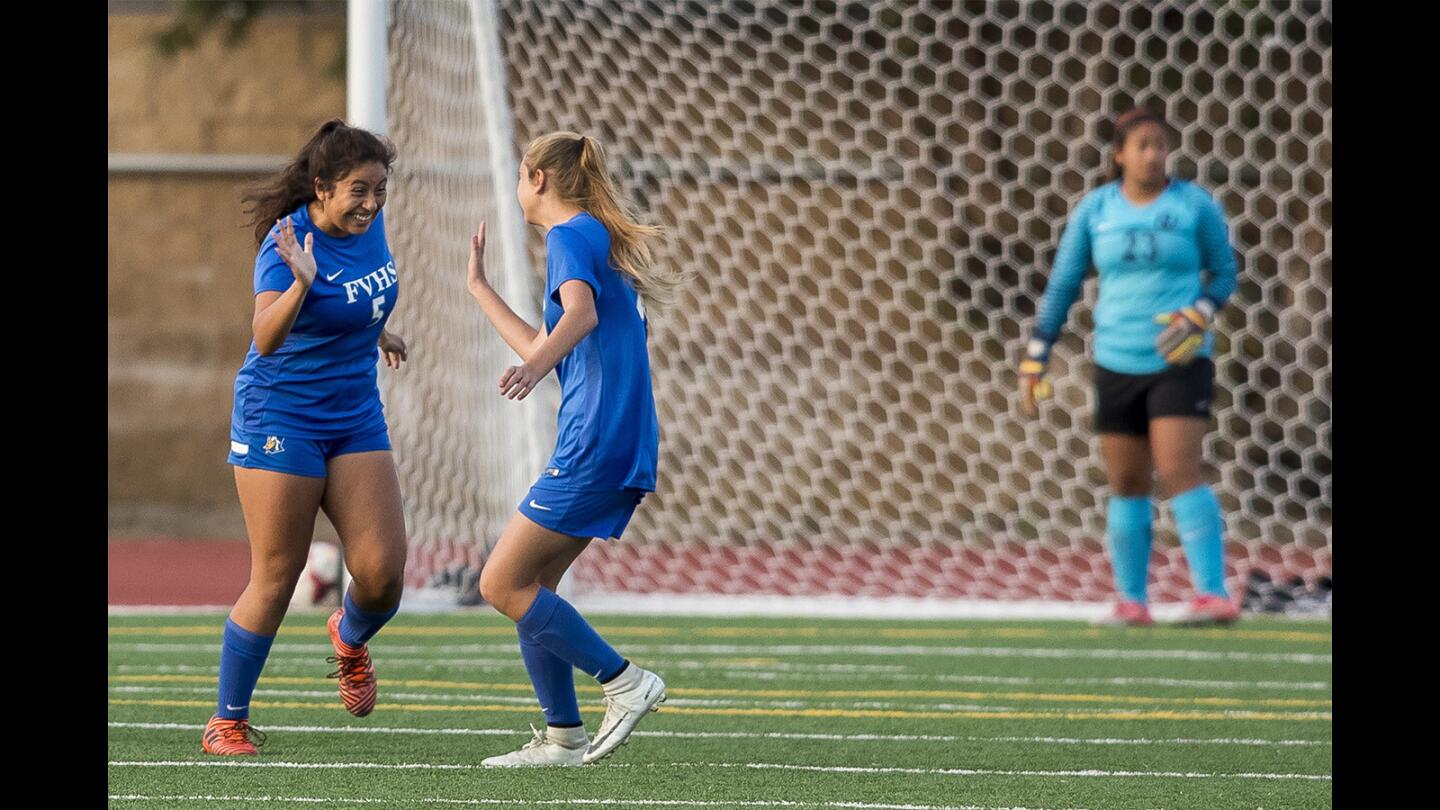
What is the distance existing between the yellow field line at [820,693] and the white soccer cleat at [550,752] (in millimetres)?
1641

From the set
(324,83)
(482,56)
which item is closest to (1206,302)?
(482,56)

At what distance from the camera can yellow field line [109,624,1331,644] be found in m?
8.40

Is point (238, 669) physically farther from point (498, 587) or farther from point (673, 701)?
point (673, 701)

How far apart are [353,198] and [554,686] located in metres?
1.42

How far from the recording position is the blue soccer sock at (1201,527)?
27.8 ft

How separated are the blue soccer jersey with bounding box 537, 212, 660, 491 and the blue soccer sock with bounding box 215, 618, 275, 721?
0.98 meters

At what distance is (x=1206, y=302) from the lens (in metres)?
8.41

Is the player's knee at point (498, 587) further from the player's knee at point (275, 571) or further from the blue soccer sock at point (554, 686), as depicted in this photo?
the player's knee at point (275, 571)

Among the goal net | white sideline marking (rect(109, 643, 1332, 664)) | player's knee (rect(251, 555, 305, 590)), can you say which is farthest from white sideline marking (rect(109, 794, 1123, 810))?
the goal net

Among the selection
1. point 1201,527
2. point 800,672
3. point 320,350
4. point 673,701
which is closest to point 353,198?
point 320,350

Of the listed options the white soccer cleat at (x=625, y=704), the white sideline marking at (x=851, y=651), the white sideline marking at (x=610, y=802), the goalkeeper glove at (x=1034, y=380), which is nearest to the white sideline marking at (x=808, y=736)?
the white soccer cleat at (x=625, y=704)

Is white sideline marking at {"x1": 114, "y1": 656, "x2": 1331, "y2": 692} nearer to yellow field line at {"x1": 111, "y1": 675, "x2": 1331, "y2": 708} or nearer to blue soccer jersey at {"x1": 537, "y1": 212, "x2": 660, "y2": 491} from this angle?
yellow field line at {"x1": 111, "y1": 675, "x2": 1331, "y2": 708}
